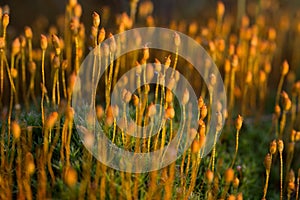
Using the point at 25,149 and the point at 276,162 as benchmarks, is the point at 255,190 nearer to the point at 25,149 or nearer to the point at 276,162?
the point at 276,162

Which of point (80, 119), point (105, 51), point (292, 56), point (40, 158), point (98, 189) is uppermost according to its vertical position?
point (292, 56)

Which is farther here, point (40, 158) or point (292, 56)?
point (292, 56)

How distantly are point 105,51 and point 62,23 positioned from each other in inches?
65.4

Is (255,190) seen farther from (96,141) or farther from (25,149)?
(25,149)

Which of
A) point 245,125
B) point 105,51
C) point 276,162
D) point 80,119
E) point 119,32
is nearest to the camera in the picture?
point 105,51

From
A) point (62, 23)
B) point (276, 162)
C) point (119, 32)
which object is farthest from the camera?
point (62, 23)

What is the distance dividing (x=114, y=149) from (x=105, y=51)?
0.35m

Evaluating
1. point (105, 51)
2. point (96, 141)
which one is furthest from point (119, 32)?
point (96, 141)

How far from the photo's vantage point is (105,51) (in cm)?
159

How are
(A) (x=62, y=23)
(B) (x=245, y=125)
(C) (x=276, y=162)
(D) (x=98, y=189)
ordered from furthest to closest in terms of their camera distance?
1. (A) (x=62, y=23)
2. (B) (x=245, y=125)
3. (C) (x=276, y=162)
4. (D) (x=98, y=189)

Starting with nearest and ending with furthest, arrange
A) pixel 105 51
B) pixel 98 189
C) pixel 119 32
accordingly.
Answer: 1. pixel 98 189
2. pixel 105 51
3. pixel 119 32

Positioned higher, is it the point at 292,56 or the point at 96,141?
the point at 292,56

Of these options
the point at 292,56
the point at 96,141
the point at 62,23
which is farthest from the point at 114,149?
the point at 292,56

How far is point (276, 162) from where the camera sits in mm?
2223
